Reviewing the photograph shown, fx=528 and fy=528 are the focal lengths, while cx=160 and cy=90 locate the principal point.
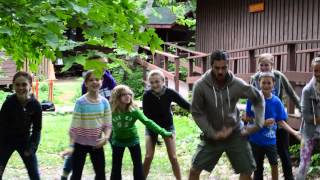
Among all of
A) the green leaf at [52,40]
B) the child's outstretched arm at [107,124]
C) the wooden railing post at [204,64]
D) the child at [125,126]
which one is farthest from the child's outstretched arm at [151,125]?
the wooden railing post at [204,64]

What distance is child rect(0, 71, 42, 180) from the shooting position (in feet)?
20.6

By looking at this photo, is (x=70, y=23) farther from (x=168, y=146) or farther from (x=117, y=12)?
(x=168, y=146)

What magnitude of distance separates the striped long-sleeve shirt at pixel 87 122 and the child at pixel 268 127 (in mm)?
1836

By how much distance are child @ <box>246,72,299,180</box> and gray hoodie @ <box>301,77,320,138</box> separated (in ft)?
0.68

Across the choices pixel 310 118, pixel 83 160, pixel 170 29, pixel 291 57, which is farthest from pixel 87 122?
pixel 170 29

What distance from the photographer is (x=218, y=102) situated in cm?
551

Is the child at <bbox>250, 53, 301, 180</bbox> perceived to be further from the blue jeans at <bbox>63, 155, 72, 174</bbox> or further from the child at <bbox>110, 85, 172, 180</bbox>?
the blue jeans at <bbox>63, 155, 72, 174</bbox>

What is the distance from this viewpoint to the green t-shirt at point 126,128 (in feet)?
22.0

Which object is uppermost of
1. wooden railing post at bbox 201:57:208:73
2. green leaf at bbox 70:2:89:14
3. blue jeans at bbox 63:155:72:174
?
green leaf at bbox 70:2:89:14

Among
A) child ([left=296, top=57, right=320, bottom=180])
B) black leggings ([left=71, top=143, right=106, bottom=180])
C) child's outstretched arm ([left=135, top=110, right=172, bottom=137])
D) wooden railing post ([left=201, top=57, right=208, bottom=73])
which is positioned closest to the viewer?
child ([left=296, top=57, right=320, bottom=180])

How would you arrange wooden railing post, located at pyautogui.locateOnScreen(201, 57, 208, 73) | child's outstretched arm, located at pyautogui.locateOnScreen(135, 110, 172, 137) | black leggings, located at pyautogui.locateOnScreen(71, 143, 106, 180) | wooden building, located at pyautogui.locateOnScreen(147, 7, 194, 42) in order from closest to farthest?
black leggings, located at pyautogui.locateOnScreen(71, 143, 106, 180) < child's outstretched arm, located at pyautogui.locateOnScreen(135, 110, 172, 137) < wooden railing post, located at pyautogui.locateOnScreen(201, 57, 208, 73) < wooden building, located at pyautogui.locateOnScreen(147, 7, 194, 42)

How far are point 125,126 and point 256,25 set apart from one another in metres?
10.4

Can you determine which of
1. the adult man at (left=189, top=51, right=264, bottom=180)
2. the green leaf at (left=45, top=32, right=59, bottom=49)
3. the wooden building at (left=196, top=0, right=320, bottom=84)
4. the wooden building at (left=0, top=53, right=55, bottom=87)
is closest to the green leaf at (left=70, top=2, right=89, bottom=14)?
the green leaf at (left=45, top=32, right=59, bottom=49)

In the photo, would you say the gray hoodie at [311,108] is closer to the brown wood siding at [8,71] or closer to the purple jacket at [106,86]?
the purple jacket at [106,86]
